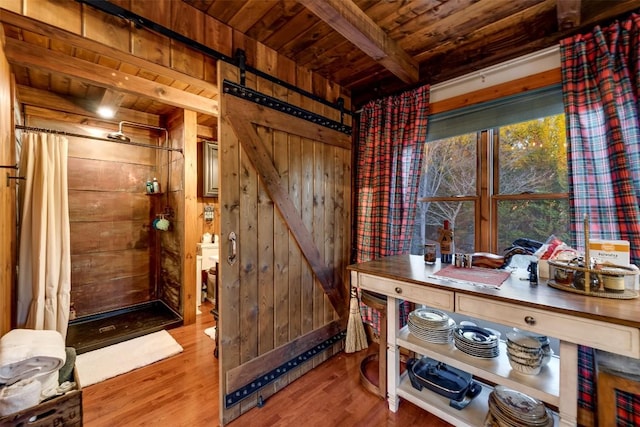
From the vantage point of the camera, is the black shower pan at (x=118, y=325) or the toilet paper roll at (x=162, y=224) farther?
the toilet paper roll at (x=162, y=224)

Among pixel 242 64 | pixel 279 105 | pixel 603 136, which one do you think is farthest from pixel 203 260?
pixel 603 136

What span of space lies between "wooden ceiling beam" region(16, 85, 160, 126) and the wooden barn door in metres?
2.49

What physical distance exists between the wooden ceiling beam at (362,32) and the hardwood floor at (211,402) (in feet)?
Answer: 7.77

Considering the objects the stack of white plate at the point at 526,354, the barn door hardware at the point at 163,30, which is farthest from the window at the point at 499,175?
the barn door hardware at the point at 163,30

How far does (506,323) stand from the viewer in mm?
1197

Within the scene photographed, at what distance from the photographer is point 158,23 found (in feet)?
4.58

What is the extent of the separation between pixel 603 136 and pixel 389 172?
1316 mm

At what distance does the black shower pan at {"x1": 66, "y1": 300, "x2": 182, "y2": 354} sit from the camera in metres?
2.56

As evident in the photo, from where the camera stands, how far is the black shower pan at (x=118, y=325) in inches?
101

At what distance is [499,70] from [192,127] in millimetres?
3100

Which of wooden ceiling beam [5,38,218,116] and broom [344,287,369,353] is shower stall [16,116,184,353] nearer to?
wooden ceiling beam [5,38,218,116]

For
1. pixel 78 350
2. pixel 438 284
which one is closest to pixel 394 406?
pixel 438 284

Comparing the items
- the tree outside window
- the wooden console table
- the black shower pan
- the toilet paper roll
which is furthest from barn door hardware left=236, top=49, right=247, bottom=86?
the black shower pan

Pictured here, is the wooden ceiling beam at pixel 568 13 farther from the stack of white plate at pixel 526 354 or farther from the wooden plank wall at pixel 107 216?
the wooden plank wall at pixel 107 216
